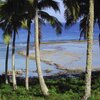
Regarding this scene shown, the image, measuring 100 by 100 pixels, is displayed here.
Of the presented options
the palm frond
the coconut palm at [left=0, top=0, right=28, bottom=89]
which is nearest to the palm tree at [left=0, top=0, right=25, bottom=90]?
the coconut palm at [left=0, top=0, right=28, bottom=89]

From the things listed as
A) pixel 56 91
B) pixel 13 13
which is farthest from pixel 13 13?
pixel 56 91

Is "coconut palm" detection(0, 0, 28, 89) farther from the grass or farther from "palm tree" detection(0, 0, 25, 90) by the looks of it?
the grass

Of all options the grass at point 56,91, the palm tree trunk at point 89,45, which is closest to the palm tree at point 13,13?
the grass at point 56,91

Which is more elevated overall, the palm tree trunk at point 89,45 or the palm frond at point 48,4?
the palm frond at point 48,4

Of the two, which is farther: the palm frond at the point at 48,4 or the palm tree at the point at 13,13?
the palm frond at the point at 48,4

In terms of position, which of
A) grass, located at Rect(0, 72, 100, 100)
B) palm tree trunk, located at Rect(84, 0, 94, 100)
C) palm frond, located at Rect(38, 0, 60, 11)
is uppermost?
palm frond, located at Rect(38, 0, 60, 11)

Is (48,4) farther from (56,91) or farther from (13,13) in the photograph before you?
(56,91)

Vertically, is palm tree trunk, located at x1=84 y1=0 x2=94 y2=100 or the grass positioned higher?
palm tree trunk, located at x1=84 y1=0 x2=94 y2=100

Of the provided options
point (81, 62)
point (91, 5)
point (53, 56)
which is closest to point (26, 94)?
point (91, 5)

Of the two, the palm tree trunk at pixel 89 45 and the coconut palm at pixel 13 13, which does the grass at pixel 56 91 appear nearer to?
the palm tree trunk at pixel 89 45

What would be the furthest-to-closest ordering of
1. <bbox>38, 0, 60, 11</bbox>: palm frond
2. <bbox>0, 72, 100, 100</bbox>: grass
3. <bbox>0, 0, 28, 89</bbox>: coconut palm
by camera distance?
<bbox>38, 0, 60, 11</bbox>: palm frond, <bbox>0, 0, 28, 89</bbox>: coconut palm, <bbox>0, 72, 100, 100</bbox>: grass

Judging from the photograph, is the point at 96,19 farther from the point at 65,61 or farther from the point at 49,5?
the point at 65,61

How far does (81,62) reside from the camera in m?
55.7

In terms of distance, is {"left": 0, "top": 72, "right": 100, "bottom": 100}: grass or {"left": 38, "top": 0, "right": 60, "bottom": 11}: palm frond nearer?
{"left": 0, "top": 72, "right": 100, "bottom": 100}: grass
